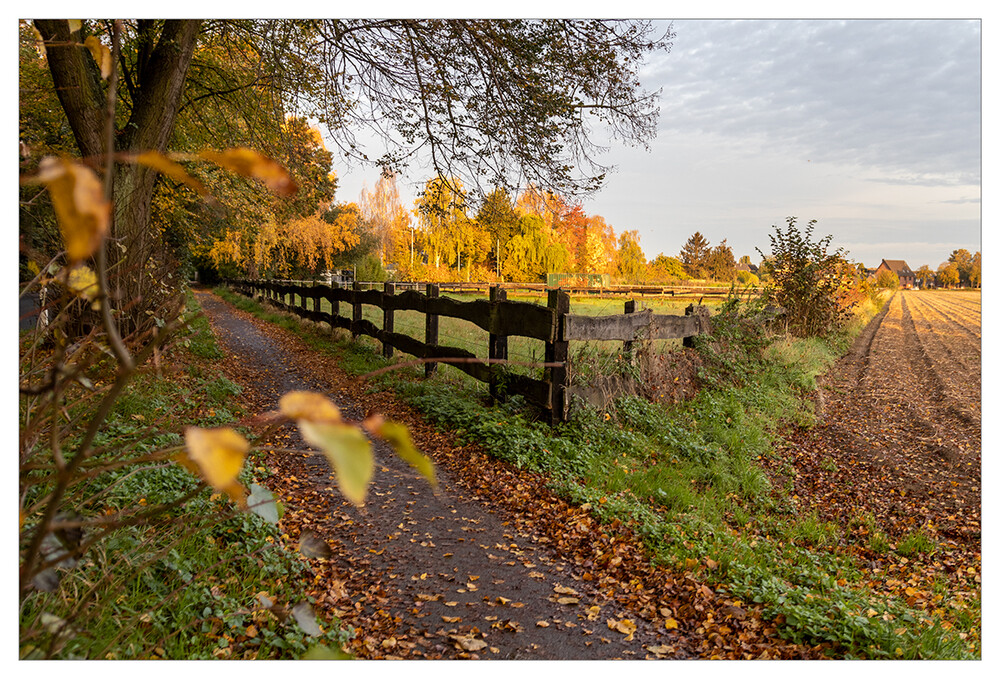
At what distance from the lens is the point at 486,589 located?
276cm

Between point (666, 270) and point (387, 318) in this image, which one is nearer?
point (387, 318)

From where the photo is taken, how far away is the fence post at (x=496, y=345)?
5.26 meters

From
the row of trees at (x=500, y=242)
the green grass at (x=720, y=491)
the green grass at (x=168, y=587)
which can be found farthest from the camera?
the row of trees at (x=500, y=242)

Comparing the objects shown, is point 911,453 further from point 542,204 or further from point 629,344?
point 542,204

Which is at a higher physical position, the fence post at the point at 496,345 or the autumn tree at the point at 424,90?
the autumn tree at the point at 424,90

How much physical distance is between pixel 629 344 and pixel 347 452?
5372 millimetres

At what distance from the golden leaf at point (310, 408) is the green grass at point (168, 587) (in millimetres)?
825

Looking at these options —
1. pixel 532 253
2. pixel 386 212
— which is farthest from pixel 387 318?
pixel 532 253

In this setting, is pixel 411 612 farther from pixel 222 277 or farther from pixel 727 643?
pixel 222 277

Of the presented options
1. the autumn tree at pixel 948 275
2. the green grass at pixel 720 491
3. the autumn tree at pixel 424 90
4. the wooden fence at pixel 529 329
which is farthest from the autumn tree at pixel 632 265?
the autumn tree at pixel 948 275

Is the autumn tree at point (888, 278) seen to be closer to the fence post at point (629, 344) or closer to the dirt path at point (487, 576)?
the fence post at point (629, 344)

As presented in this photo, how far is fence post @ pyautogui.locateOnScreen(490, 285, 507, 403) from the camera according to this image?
5.26 meters

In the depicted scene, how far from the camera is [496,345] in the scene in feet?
18.0
